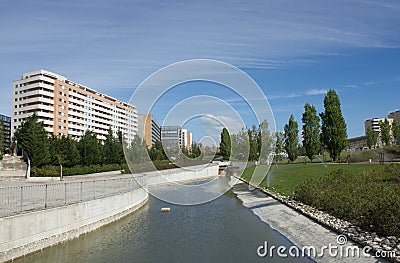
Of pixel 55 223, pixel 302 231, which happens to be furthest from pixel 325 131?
pixel 55 223

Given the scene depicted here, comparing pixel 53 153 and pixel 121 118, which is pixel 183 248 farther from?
pixel 121 118

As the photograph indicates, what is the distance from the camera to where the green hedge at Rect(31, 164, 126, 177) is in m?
40.6

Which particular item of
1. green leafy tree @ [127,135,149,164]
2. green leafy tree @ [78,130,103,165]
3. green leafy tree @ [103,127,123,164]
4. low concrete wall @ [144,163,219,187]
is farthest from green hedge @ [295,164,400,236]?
green leafy tree @ [103,127,123,164]

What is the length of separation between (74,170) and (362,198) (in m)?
37.2

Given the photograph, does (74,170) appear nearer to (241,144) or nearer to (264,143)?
(241,144)

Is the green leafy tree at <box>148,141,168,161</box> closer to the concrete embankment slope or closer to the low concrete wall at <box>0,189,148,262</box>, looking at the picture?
the concrete embankment slope

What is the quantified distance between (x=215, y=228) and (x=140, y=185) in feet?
39.1

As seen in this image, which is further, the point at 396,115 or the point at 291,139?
the point at 396,115

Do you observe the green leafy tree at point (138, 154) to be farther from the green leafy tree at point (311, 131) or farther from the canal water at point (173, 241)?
the green leafy tree at point (311, 131)

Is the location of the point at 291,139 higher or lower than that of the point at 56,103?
lower

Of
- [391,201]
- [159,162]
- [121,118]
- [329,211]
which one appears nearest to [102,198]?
[329,211]

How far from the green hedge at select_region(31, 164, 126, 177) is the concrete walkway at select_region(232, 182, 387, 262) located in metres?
25.7

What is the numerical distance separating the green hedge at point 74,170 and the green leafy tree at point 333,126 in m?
30.3

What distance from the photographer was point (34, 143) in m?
42.0
